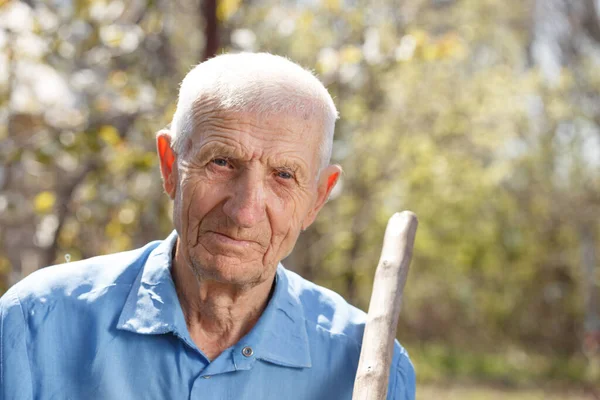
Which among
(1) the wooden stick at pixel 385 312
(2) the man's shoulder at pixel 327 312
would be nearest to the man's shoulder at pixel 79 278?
(2) the man's shoulder at pixel 327 312

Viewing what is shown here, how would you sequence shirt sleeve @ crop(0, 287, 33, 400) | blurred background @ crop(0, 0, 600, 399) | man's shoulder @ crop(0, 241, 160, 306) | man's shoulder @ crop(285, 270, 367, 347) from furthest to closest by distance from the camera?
blurred background @ crop(0, 0, 600, 399)
man's shoulder @ crop(285, 270, 367, 347)
man's shoulder @ crop(0, 241, 160, 306)
shirt sleeve @ crop(0, 287, 33, 400)

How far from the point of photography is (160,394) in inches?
73.6

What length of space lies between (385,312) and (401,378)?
0.21 m

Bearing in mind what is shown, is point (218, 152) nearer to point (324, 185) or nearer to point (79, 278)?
point (324, 185)

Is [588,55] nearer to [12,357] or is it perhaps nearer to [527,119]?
[527,119]

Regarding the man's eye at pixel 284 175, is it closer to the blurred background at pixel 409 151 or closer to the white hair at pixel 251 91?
the white hair at pixel 251 91

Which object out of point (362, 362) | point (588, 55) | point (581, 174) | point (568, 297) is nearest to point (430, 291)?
point (568, 297)

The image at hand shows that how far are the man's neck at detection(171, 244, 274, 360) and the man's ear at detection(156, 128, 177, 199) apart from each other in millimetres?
204

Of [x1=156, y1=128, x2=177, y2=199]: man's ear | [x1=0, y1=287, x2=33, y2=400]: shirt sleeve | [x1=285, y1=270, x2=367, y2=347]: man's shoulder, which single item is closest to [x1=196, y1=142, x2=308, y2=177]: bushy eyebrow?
[x1=156, y1=128, x2=177, y2=199]: man's ear

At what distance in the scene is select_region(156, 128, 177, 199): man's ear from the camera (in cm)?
197

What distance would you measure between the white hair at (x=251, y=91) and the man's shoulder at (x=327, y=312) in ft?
1.53

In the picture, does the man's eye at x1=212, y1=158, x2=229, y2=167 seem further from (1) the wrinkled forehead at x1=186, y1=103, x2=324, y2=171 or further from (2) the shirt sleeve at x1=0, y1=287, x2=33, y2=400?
(2) the shirt sleeve at x1=0, y1=287, x2=33, y2=400

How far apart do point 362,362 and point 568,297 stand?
10.2 meters

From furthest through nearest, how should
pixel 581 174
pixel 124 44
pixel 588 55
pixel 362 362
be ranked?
pixel 588 55
pixel 581 174
pixel 124 44
pixel 362 362
